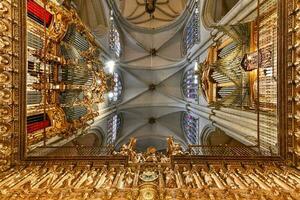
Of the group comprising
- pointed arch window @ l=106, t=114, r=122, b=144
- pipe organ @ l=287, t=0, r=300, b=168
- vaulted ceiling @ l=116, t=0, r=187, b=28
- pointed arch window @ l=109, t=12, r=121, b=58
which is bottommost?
pointed arch window @ l=106, t=114, r=122, b=144

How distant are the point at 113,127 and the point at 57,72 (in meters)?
9.41

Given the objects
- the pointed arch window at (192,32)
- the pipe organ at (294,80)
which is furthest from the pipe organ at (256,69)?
the pointed arch window at (192,32)

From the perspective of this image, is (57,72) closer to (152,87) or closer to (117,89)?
(117,89)

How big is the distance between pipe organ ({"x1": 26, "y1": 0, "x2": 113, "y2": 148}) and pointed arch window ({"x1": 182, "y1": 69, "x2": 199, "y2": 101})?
322 inches

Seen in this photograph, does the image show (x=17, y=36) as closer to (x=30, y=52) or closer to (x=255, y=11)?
(x=30, y=52)

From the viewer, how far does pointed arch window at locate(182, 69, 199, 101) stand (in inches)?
699

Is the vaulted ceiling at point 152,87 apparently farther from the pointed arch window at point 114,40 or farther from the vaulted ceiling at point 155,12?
the pointed arch window at point 114,40

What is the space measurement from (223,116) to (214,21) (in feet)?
19.8

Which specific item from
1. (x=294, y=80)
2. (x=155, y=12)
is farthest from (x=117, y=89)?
(x=294, y=80)

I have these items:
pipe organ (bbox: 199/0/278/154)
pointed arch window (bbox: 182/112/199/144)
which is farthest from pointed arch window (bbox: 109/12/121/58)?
pipe organ (bbox: 199/0/278/154)

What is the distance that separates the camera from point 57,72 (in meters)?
9.46

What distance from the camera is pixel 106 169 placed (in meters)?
6.80

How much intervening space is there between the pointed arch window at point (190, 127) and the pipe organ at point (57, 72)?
7.89 metres

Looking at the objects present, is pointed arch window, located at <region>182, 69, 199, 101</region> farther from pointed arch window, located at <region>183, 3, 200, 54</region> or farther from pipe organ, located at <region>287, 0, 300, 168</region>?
pipe organ, located at <region>287, 0, 300, 168</region>
